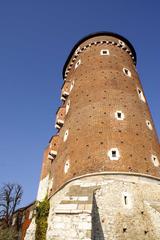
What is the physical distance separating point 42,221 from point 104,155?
533cm

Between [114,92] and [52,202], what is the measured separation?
7975mm

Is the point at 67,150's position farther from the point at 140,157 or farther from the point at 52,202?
the point at 140,157

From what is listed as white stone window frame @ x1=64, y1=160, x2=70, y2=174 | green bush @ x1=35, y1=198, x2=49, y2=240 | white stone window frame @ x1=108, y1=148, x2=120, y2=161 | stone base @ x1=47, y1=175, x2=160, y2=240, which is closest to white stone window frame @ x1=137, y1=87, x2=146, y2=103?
white stone window frame @ x1=108, y1=148, x2=120, y2=161

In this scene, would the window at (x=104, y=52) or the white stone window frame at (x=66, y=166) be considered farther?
the window at (x=104, y=52)

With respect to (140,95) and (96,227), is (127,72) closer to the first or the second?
(140,95)

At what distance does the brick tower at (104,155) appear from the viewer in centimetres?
1143

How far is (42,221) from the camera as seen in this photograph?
50.2 feet

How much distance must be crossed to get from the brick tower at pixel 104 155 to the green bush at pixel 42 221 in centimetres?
40

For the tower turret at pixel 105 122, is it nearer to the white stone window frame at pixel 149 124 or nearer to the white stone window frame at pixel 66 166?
the white stone window frame at pixel 66 166

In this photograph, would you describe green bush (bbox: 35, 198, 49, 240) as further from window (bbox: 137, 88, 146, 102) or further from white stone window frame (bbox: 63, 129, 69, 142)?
window (bbox: 137, 88, 146, 102)

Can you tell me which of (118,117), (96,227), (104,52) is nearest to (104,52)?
(104,52)

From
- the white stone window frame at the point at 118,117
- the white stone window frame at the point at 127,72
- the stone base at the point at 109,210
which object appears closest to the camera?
the stone base at the point at 109,210

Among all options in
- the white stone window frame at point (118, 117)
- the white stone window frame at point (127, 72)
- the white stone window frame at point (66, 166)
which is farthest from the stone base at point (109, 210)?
the white stone window frame at point (127, 72)

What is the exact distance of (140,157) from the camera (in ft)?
47.6
